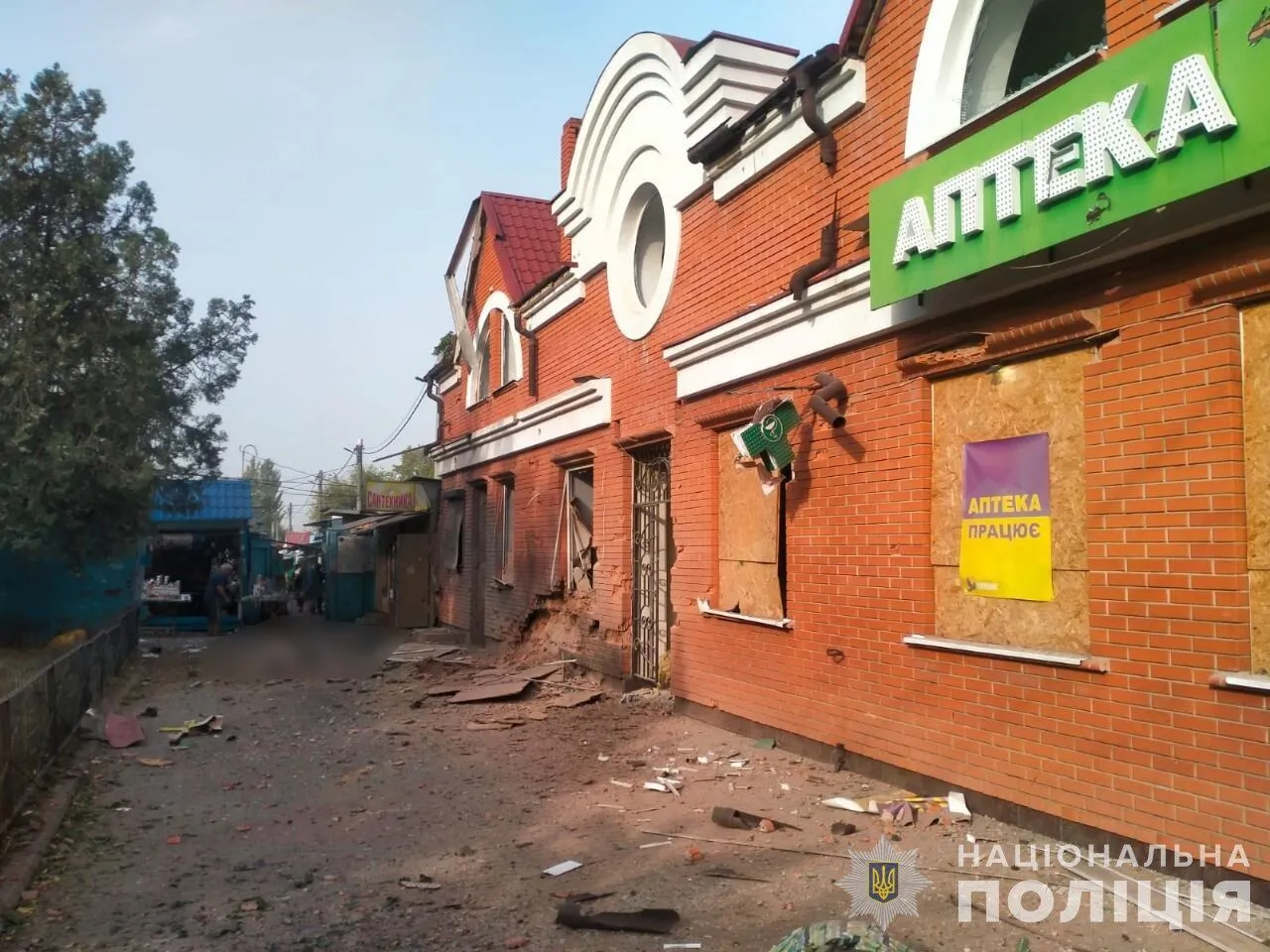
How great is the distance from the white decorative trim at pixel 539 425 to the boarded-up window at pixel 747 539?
9.92 ft

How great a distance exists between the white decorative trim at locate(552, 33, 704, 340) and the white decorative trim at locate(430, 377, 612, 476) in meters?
1.08

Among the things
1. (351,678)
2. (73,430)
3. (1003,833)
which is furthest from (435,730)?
(73,430)

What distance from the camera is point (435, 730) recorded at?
9867 mm

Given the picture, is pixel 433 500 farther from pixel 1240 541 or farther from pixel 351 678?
pixel 1240 541

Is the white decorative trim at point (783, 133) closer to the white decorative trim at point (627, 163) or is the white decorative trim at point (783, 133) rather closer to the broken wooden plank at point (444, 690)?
the white decorative trim at point (627, 163)

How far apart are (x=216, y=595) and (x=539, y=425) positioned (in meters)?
11.5

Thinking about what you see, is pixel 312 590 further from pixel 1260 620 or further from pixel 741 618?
pixel 1260 620

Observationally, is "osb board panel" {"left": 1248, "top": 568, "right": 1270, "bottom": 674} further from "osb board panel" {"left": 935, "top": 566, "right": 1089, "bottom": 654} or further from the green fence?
the green fence

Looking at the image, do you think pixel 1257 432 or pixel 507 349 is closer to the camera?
pixel 1257 432

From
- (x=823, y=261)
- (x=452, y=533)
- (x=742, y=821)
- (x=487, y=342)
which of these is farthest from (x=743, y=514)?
(x=452, y=533)

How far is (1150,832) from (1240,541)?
4.93 feet

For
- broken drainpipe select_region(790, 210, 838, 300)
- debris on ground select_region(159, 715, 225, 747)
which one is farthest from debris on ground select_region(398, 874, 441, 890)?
debris on ground select_region(159, 715, 225, 747)

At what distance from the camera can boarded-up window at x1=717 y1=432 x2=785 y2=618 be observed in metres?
8.27

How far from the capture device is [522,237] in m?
17.5
